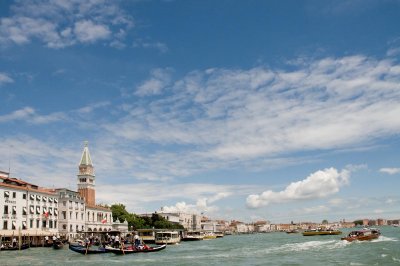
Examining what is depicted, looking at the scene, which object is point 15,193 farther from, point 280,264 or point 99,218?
point 280,264

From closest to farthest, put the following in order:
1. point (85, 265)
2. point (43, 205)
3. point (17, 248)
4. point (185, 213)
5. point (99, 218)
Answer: point (85, 265)
point (17, 248)
point (43, 205)
point (99, 218)
point (185, 213)

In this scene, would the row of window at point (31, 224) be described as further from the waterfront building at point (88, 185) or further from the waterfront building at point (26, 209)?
the waterfront building at point (88, 185)

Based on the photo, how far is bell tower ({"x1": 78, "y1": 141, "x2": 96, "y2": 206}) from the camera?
328ft

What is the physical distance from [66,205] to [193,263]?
45.4m

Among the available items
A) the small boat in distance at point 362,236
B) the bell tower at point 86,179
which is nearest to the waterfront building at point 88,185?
the bell tower at point 86,179

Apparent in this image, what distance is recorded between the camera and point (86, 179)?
101 meters

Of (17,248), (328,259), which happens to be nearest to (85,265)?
(328,259)

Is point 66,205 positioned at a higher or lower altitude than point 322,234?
higher

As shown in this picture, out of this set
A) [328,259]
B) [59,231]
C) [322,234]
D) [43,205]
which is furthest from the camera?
[322,234]

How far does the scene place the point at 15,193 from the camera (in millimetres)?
62031

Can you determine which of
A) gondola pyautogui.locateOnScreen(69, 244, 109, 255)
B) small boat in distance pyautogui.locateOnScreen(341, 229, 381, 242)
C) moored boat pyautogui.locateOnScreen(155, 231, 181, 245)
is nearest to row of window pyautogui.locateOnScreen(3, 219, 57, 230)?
moored boat pyautogui.locateOnScreen(155, 231, 181, 245)

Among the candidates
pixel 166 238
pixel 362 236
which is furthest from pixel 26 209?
pixel 362 236

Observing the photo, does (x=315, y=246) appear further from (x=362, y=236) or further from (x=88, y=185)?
(x=88, y=185)

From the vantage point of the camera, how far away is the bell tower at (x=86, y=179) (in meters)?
99.9
